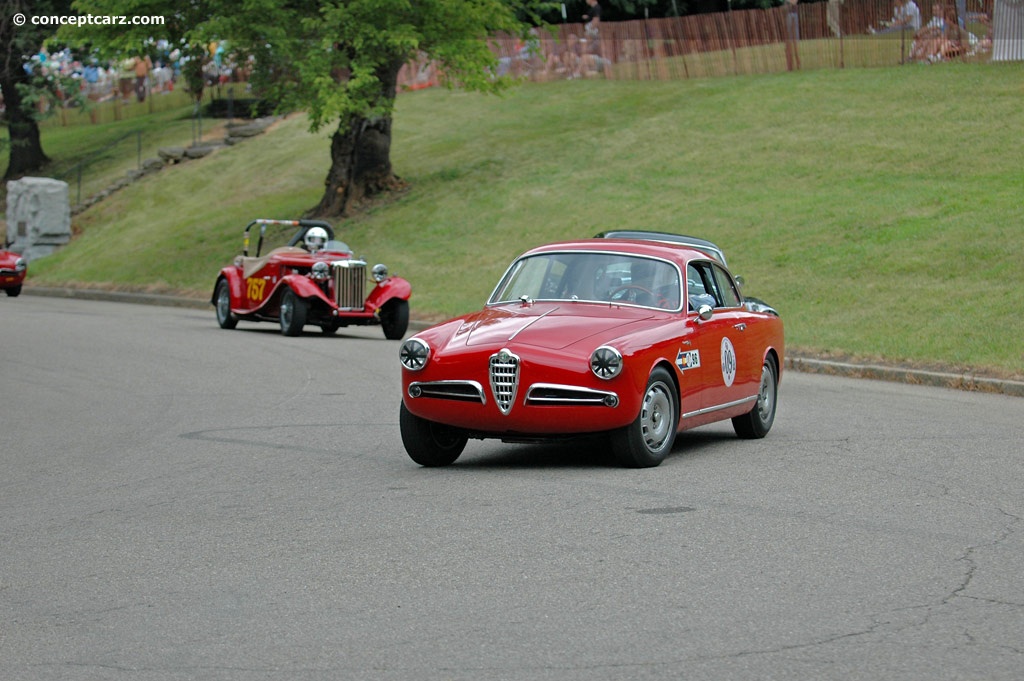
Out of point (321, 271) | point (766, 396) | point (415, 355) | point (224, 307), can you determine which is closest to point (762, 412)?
point (766, 396)

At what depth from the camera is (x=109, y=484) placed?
939 centimetres

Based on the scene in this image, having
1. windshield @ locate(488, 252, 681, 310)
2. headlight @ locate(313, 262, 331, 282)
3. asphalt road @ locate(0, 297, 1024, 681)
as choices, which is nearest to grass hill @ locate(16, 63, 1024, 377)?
headlight @ locate(313, 262, 331, 282)

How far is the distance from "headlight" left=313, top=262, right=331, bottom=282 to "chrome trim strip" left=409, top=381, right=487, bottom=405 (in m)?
12.5

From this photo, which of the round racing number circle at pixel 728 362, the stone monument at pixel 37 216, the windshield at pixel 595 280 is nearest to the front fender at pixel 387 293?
the windshield at pixel 595 280

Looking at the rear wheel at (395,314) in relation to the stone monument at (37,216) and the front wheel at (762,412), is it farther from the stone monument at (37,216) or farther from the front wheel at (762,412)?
the stone monument at (37,216)

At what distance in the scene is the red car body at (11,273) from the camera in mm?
31547

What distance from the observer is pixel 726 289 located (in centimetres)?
1169

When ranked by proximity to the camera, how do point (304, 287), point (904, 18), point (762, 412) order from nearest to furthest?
point (762, 412)
point (304, 287)
point (904, 18)

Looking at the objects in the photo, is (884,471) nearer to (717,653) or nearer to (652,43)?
(717,653)

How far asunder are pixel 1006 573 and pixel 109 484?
572 cm

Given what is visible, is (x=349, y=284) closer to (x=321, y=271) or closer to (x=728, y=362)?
(x=321, y=271)

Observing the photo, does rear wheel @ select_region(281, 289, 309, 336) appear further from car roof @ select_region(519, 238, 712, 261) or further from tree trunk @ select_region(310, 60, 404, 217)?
tree trunk @ select_region(310, 60, 404, 217)

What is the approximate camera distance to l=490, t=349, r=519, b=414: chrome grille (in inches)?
367

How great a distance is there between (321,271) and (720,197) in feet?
38.5
